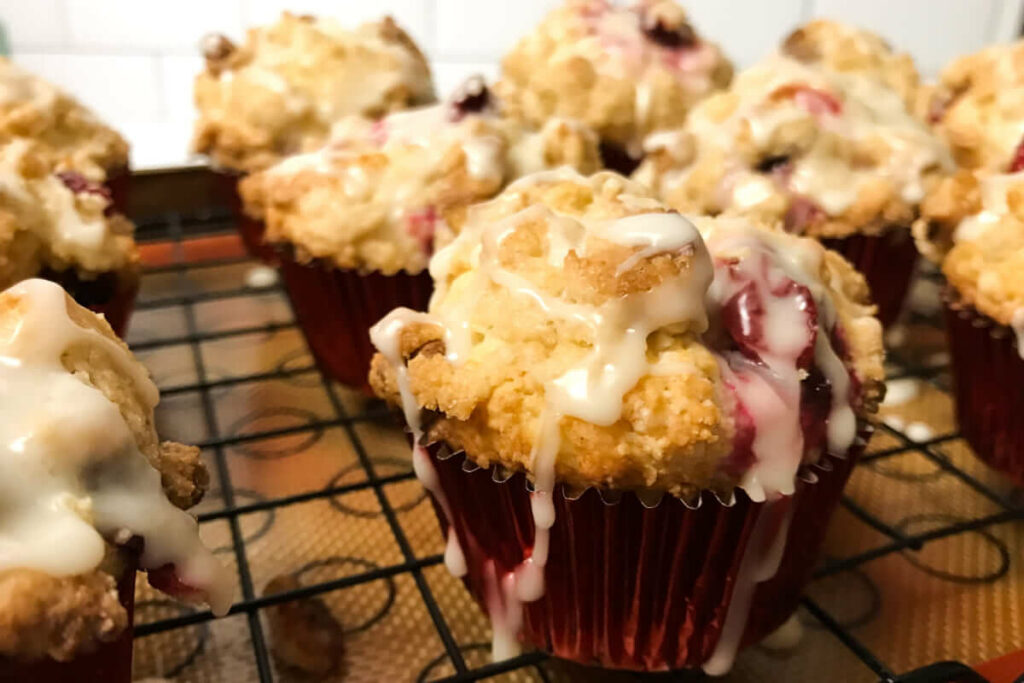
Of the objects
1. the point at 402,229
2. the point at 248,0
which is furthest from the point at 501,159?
the point at 248,0

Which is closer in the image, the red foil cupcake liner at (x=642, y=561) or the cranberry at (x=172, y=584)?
the cranberry at (x=172, y=584)

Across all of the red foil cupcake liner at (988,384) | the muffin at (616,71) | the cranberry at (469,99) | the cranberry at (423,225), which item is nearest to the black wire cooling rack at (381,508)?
the red foil cupcake liner at (988,384)

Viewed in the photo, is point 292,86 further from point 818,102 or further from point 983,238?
point 983,238

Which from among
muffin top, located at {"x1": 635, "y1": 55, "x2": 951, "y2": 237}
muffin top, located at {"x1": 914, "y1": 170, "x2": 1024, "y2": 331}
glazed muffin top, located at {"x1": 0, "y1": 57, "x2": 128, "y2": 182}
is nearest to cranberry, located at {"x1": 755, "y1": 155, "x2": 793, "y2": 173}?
muffin top, located at {"x1": 635, "y1": 55, "x2": 951, "y2": 237}

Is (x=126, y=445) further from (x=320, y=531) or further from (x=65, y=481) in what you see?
(x=320, y=531)

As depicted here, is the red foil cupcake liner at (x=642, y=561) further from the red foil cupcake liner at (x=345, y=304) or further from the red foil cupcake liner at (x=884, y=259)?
the red foil cupcake liner at (x=884, y=259)

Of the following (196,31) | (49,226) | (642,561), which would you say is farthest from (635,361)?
(196,31)
